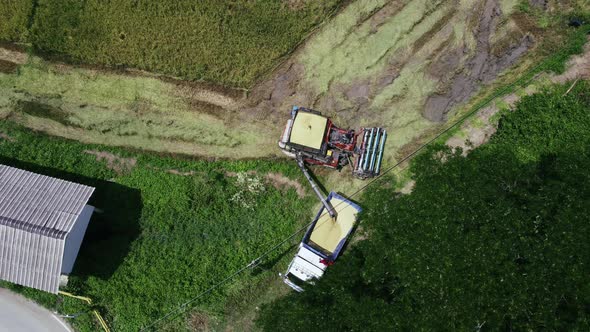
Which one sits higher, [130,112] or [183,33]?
[183,33]

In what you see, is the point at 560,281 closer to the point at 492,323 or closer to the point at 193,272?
the point at 492,323

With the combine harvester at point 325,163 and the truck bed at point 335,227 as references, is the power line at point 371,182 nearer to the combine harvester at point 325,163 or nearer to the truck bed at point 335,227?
the truck bed at point 335,227

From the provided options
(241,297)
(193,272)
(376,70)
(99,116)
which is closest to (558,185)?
(376,70)

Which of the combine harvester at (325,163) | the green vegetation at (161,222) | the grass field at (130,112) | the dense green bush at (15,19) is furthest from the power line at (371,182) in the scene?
the dense green bush at (15,19)

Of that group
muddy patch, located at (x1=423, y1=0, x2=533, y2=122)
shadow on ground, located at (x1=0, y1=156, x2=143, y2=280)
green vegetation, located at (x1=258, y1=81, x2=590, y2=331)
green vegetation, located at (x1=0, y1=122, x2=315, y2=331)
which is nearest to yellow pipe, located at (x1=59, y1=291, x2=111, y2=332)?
green vegetation, located at (x1=0, y1=122, x2=315, y2=331)

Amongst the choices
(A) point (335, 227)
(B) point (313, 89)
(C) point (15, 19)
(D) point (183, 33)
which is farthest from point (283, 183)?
(C) point (15, 19)

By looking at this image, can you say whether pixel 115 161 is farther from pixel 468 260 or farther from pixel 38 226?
pixel 468 260
